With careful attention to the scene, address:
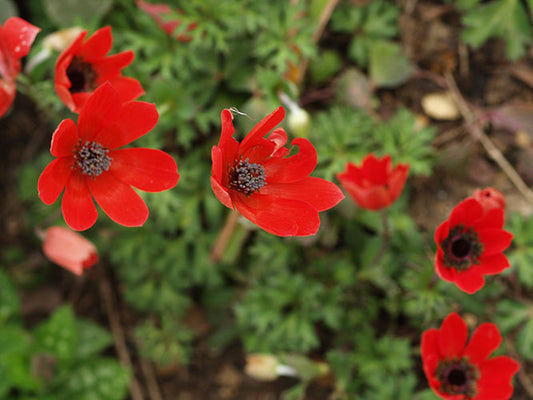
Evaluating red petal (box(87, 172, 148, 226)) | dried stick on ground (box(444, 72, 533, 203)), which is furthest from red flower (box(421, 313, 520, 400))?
dried stick on ground (box(444, 72, 533, 203))

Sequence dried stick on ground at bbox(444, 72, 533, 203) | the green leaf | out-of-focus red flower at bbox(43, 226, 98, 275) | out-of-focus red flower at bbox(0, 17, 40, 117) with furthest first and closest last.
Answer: dried stick on ground at bbox(444, 72, 533, 203)
the green leaf
out-of-focus red flower at bbox(43, 226, 98, 275)
out-of-focus red flower at bbox(0, 17, 40, 117)

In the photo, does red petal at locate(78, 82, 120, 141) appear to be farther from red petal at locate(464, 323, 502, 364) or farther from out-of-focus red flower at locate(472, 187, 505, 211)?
red petal at locate(464, 323, 502, 364)

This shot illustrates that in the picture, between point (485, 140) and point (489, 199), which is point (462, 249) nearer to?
point (489, 199)

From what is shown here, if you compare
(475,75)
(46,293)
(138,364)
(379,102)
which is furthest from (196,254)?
(475,75)

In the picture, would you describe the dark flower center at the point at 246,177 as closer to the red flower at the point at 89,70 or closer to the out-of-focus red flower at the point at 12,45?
the red flower at the point at 89,70

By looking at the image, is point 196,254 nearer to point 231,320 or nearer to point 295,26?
point 231,320

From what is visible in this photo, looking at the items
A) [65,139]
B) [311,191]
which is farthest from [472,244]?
[65,139]

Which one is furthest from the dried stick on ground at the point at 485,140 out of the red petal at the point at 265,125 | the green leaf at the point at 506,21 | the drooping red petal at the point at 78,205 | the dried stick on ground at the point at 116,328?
the dried stick on ground at the point at 116,328
